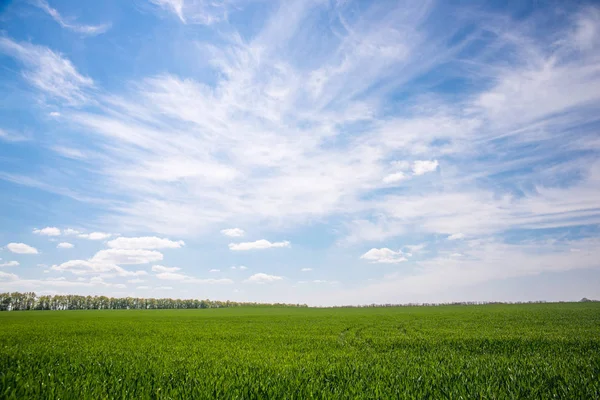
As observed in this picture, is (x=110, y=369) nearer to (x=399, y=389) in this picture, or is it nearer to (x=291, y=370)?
(x=291, y=370)

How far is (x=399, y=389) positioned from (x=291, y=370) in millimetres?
3261

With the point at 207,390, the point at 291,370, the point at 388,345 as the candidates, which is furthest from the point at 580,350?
the point at 207,390

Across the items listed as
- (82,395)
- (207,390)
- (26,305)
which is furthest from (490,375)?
(26,305)

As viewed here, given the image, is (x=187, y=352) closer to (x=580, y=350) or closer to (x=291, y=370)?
(x=291, y=370)

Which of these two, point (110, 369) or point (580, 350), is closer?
point (110, 369)

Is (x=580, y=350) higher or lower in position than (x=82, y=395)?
lower

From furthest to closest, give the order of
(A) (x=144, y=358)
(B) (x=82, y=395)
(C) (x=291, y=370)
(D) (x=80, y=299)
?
1. (D) (x=80, y=299)
2. (A) (x=144, y=358)
3. (C) (x=291, y=370)
4. (B) (x=82, y=395)

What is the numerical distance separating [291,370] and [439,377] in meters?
4.22

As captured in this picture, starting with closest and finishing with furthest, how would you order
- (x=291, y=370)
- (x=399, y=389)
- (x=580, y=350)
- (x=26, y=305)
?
(x=399, y=389)
(x=291, y=370)
(x=580, y=350)
(x=26, y=305)

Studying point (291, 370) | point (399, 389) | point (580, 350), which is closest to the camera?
point (399, 389)

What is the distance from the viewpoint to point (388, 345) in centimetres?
1775

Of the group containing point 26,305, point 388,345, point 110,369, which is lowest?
point 26,305

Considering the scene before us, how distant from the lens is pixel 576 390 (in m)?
7.66

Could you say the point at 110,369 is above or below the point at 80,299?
above
